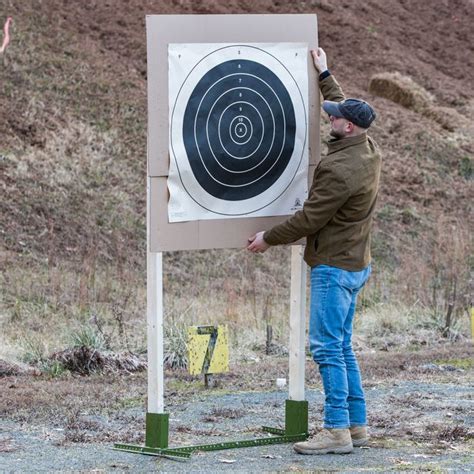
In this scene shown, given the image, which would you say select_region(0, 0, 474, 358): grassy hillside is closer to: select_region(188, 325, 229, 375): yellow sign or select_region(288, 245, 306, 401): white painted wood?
select_region(188, 325, 229, 375): yellow sign

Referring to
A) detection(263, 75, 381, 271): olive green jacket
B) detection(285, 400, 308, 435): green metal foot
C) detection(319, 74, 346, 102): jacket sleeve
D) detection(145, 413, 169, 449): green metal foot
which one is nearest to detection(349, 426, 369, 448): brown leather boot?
detection(285, 400, 308, 435): green metal foot

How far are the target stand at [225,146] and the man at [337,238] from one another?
401 millimetres

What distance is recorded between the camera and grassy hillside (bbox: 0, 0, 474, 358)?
13.5 m

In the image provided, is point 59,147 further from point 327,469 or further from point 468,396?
point 327,469

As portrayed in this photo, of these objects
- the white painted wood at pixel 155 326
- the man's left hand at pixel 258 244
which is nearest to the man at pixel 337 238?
the man's left hand at pixel 258 244

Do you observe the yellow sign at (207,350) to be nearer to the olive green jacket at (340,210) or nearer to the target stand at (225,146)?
the target stand at (225,146)

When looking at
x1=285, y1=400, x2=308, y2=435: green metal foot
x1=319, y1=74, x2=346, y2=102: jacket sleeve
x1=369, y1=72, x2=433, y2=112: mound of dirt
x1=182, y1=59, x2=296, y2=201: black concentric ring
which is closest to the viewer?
x1=182, y1=59, x2=296, y2=201: black concentric ring

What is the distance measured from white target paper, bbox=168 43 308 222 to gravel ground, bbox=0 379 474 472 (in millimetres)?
1411

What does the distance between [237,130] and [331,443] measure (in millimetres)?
1908

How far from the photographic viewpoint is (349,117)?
6492 millimetres

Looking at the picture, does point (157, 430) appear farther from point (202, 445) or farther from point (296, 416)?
point (296, 416)

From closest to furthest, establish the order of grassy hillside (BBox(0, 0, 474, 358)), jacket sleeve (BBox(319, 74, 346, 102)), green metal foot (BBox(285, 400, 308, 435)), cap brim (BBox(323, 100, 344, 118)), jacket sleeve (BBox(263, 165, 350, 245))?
1. jacket sleeve (BBox(263, 165, 350, 245))
2. cap brim (BBox(323, 100, 344, 118))
3. jacket sleeve (BBox(319, 74, 346, 102))
4. green metal foot (BBox(285, 400, 308, 435))
5. grassy hillside (BBox(0, 0, 474, 358))

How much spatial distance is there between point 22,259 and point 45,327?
430 cm

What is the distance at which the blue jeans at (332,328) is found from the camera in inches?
255
